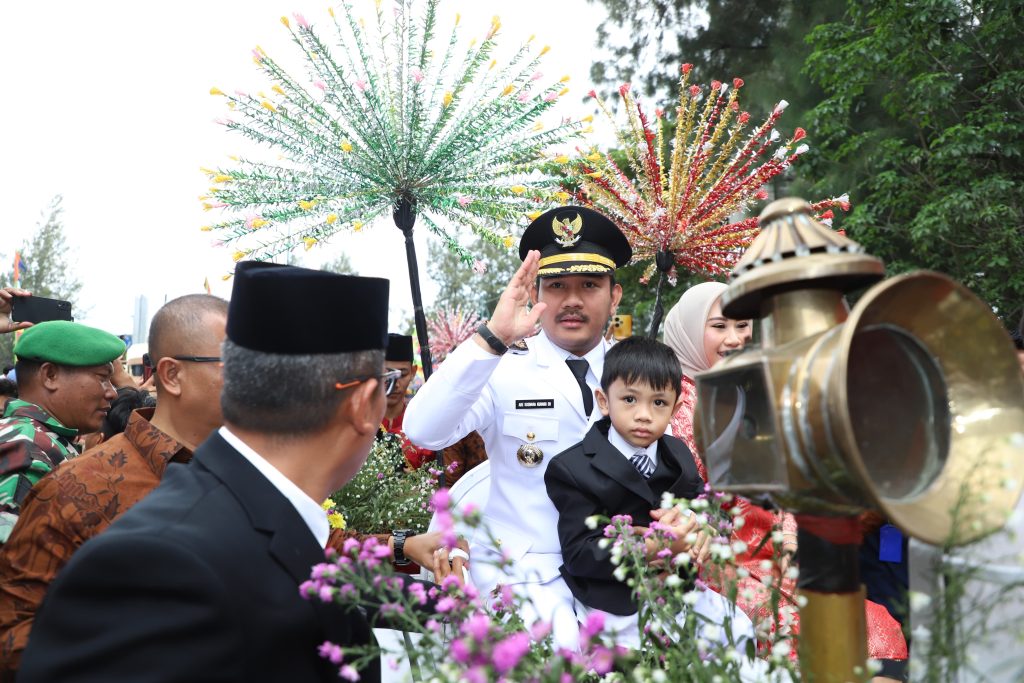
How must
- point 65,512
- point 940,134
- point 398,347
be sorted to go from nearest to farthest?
point 65,512, point 398,347, point 940,134

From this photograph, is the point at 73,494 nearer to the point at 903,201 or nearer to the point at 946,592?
the point at 946,592

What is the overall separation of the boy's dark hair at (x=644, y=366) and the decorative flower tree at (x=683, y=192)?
2.37 feet

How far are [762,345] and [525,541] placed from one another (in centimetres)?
201

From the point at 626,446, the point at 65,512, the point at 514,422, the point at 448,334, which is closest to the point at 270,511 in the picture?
the point at 65,512

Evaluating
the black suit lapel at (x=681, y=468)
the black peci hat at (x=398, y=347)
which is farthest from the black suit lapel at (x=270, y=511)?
the black peci hat at (x=398, y=347)

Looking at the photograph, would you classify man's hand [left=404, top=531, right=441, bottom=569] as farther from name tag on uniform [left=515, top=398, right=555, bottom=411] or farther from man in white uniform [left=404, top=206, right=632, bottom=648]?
name tag on uniform [left=515, top=398, right=555, bottom=411]

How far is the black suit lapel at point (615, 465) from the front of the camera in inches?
113

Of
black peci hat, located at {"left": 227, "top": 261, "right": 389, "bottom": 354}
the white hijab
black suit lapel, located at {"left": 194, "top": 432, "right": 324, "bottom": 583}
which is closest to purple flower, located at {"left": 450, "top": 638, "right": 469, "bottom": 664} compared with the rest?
black suit lapel, located at {"left": 194, "top": 432, "right": 324, "bottom": 583}

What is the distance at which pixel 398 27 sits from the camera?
3.75 meters

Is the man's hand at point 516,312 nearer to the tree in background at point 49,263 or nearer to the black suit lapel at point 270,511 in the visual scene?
the black suit lapel at point 270,511

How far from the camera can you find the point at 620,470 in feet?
9.46

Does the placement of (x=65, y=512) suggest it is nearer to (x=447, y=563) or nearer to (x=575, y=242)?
(x=447, y=563)

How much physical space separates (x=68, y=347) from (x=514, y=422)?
8.17ft

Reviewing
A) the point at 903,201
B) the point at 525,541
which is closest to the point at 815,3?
the point at 903,201
